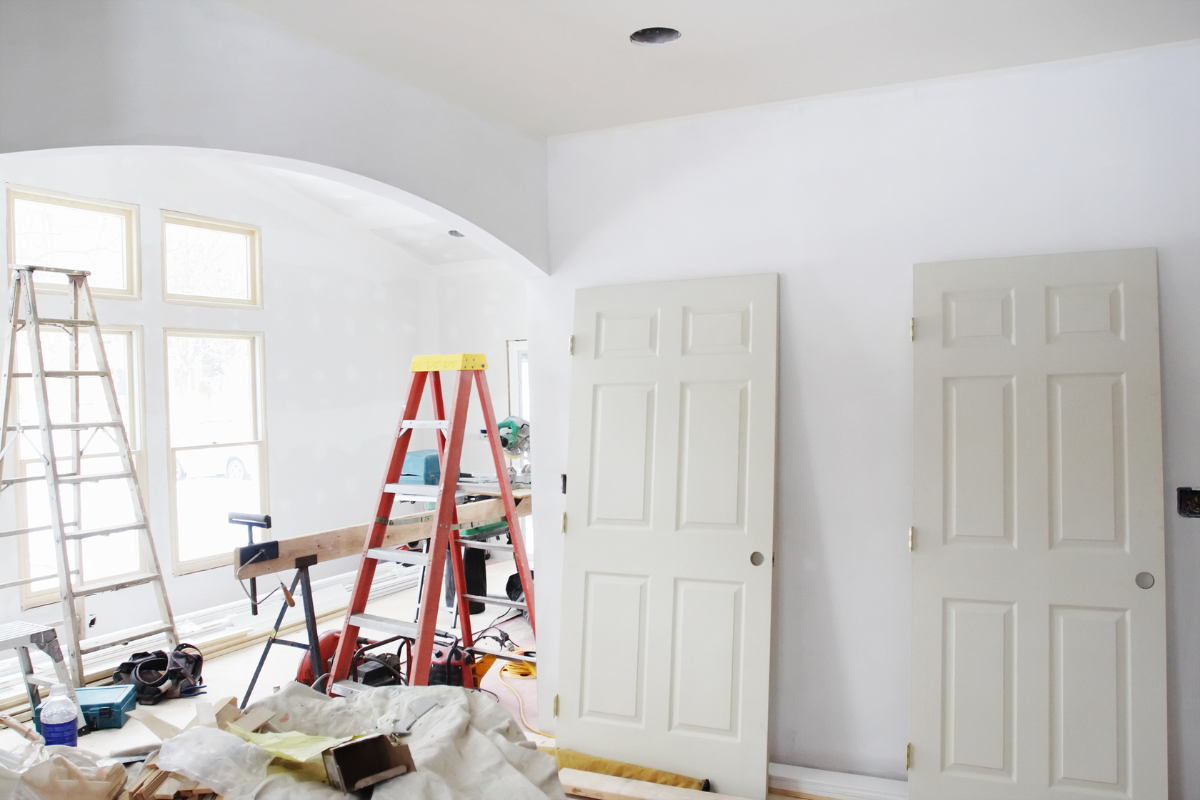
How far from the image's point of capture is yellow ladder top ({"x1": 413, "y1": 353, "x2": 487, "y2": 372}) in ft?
Result: 12.6

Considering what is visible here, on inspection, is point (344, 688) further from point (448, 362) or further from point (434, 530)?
point (448, 362)

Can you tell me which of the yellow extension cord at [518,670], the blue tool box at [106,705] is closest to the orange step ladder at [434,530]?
the yellow extension cord at [518,670]

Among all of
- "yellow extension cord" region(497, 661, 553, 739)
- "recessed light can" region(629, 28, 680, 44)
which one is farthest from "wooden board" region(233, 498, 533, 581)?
"recessed light can" region(629, 28, 680, 44)

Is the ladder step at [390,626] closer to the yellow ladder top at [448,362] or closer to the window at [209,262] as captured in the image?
the yellow ladder top at [448,362]

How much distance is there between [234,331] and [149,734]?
2997 mm

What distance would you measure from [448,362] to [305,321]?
3.21 metres

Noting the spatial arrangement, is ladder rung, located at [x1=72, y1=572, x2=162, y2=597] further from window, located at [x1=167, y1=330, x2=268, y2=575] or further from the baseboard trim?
the baseboard trim

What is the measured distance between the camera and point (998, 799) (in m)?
2.74

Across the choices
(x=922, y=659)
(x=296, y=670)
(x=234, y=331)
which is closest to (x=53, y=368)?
(x=234, y=331)

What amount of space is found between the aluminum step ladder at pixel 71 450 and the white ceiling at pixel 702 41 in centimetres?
315

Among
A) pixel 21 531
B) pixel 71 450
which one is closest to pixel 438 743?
pixel 21 531

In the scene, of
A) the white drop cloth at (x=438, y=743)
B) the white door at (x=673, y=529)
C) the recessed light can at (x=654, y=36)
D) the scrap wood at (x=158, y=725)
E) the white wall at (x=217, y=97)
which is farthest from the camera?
the white door at (x=673, y=529)

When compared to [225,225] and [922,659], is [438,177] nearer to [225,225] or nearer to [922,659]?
[922,659]

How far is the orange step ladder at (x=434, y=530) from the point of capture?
3586 mm
